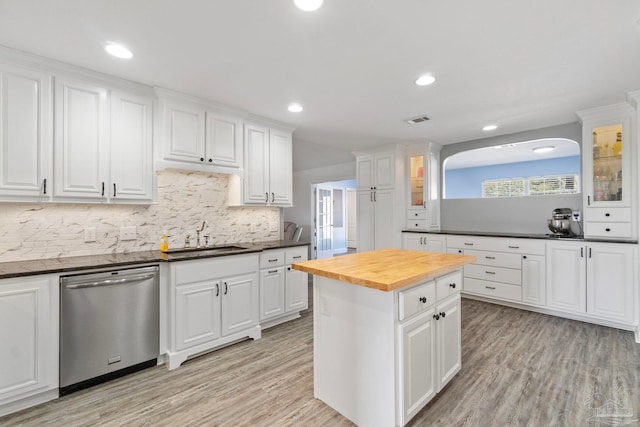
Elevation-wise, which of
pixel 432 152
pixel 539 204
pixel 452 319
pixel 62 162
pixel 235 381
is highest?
pixel 432 152

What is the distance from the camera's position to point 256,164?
3529 mm

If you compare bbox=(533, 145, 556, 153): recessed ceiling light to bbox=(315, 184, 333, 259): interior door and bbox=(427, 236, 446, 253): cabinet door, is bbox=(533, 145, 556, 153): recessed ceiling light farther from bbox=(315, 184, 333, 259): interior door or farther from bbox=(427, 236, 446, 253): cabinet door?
bbox=(315, 184, 333, 259): interior door

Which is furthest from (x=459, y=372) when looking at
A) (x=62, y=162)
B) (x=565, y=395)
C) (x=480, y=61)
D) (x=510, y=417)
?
(x=62, y=162)

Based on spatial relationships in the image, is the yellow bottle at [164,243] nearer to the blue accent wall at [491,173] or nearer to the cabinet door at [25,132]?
the cabinet door at [25,132]

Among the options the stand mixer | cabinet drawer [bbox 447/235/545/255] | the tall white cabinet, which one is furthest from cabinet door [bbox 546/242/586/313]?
the tall white cabinet

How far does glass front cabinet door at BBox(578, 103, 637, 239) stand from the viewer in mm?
3199

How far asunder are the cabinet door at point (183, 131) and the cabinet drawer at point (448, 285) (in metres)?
2.53

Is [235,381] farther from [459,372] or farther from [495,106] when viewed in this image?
[495,106]

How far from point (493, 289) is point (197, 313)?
12.5ft

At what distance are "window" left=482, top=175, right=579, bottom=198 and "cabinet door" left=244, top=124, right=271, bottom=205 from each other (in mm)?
3725

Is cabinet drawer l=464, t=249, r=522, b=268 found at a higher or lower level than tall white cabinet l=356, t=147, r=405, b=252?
lower

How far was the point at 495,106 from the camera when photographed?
10.6 feet

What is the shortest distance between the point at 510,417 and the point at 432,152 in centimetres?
396

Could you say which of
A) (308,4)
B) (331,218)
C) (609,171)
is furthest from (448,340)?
(331,218)
